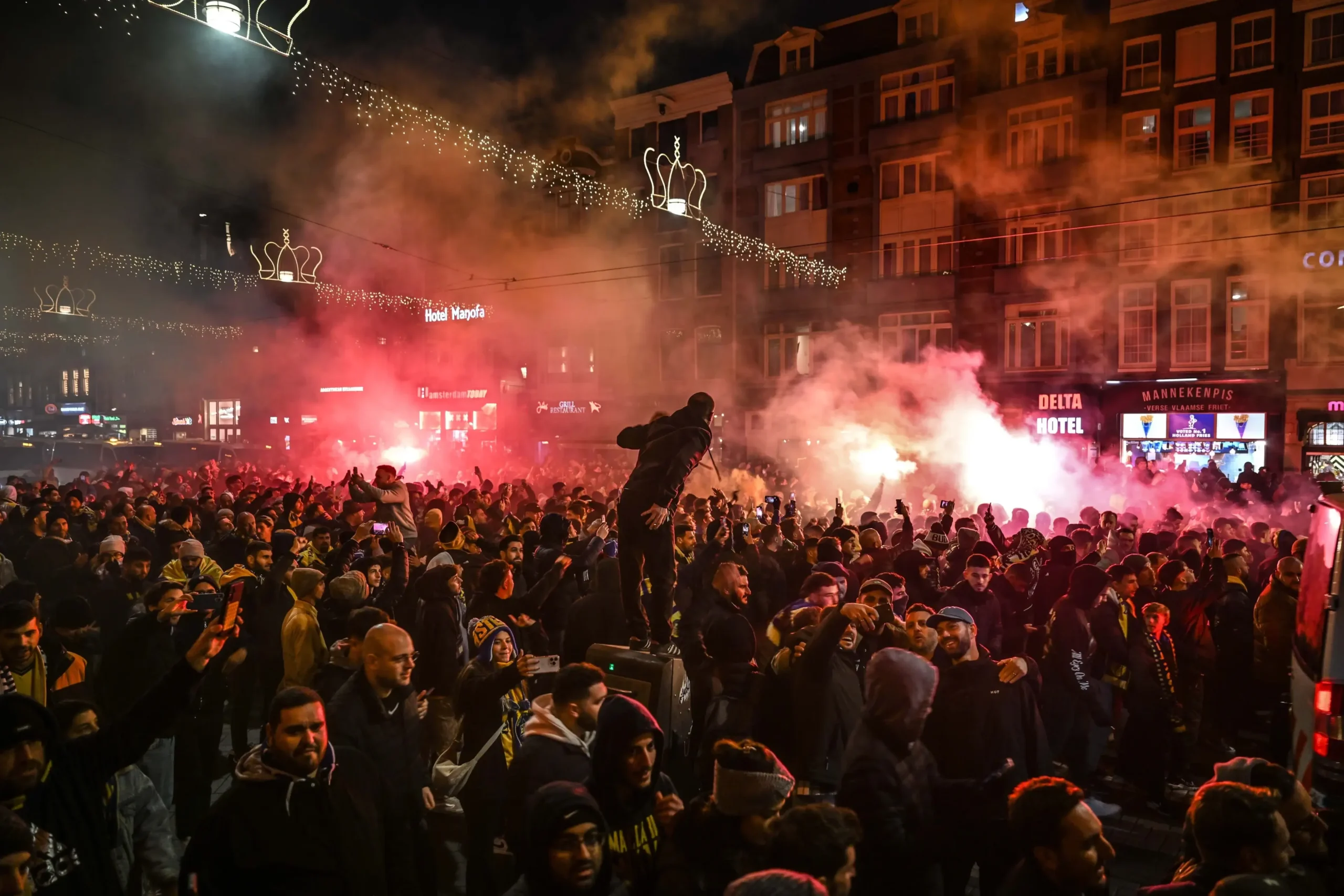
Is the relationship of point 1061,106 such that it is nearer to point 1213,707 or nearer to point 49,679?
point 1213,707

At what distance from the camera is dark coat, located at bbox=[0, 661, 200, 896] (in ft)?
9.56

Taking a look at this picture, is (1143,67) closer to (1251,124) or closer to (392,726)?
(1251,124)

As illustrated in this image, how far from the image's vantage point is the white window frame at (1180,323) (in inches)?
886

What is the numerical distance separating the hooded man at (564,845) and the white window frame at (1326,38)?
26573 mm

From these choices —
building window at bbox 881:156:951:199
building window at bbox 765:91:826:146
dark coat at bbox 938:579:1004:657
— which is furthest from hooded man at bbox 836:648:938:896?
building window at bbox 765:91:826:146

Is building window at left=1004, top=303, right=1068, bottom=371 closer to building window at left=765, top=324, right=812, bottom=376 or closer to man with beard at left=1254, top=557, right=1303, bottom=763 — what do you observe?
building window at left=765, top=324, right=812, bottom=376

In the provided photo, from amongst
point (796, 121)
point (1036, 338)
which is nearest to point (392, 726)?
point (1036, 338)

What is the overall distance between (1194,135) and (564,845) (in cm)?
2616

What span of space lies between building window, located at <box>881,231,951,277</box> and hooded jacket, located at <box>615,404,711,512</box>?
21918mm

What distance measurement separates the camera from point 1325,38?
20859 millimetres

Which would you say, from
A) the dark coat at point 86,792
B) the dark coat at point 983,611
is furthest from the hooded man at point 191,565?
the dark coat at point 983,611

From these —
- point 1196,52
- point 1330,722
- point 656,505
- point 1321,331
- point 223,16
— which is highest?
point 1196,52

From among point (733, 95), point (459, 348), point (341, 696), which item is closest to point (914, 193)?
point (733, 95)

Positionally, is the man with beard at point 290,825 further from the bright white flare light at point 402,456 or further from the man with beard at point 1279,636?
the bright white flare light at point 402,456
